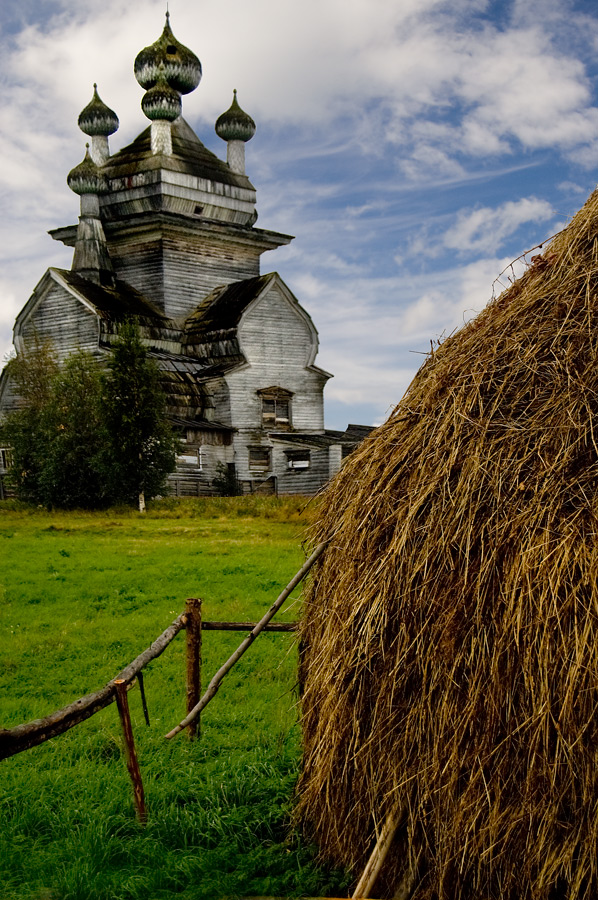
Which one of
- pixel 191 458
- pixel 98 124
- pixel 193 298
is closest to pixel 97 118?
pixel 98 124

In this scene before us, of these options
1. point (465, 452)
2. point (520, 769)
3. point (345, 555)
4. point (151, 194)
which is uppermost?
point (151, 194)

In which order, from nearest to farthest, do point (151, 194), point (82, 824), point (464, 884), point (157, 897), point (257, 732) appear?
1. point (464, 884)
2. point (157, 897)
3. point (82, 824)
4. point (257, 732)
5. point (151, 194)

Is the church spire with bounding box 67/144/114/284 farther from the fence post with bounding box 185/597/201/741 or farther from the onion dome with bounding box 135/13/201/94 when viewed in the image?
the fence post with bounding box 185/597/201/741

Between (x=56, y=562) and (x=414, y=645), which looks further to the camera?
(x=56, y=562)

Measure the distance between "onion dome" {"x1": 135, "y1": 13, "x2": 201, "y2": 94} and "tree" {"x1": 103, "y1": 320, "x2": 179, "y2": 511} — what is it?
56.3 feet

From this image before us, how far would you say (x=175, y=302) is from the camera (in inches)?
1704

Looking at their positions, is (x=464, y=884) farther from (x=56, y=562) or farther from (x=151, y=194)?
(x=151, y=194)

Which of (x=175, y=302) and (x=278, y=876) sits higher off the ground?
(x=175, y=302)

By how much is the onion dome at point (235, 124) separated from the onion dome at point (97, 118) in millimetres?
5206

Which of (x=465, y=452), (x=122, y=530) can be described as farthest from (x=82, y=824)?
(x=122, y=530)

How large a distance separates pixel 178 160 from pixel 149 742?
3866cm

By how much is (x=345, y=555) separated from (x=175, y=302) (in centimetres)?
3858

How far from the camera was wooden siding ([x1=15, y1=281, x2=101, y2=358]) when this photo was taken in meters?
39.5

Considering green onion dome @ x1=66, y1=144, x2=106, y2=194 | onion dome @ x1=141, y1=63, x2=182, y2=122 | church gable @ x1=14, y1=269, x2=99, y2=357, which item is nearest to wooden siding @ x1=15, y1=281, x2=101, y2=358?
church gable @ x1=14, y1=269, x2=99, y2=357
